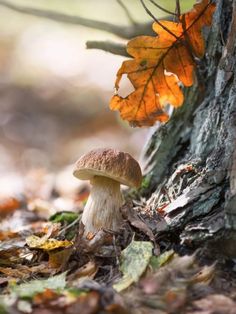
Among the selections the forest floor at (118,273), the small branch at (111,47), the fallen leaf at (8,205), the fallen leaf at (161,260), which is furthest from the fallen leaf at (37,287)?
the fallen leaf at (8,205)

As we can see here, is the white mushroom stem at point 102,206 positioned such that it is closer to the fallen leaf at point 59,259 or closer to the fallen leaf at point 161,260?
the fallen leaf at point 59,259

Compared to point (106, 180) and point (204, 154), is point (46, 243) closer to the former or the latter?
point (106, 180)

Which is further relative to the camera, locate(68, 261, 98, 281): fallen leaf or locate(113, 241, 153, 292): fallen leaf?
locate(68, 261, 98, 281): fallen leaf

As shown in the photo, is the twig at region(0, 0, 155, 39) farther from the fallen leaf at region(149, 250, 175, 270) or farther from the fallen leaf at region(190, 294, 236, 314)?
the fallen leaf at region(190, 294, 236, 314)

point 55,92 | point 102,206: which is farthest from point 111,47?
point 55,92

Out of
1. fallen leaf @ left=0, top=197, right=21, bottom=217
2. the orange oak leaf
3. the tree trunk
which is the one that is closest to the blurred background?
fallen leaf @ left=0, top=197, right=21, bottom=217

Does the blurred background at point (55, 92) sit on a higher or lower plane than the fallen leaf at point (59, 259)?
higher
